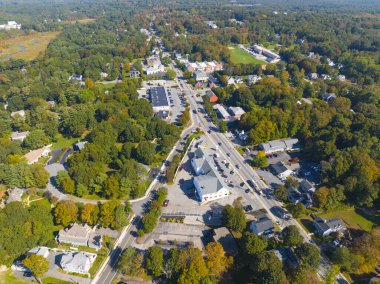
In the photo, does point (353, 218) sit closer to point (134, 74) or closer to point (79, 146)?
point (79, 146)

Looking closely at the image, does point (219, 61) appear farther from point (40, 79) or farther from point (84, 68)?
point (40, 79)

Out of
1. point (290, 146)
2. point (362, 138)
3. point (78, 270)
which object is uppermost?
point (362, 138)

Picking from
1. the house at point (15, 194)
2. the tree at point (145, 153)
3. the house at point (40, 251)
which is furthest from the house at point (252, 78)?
the house at point (40, 251)

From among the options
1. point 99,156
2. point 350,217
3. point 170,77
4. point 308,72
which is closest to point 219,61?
point 170,77

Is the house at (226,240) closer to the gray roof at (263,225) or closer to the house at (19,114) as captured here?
the gray roof at (263,225)

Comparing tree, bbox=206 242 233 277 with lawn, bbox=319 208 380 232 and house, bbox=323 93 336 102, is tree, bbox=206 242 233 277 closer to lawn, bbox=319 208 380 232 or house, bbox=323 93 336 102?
lawn, bbox=319 208 380 232

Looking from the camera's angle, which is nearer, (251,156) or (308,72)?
(251,156)

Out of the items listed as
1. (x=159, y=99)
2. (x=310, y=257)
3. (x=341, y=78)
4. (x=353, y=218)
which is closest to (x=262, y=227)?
(x=310, y=257)
